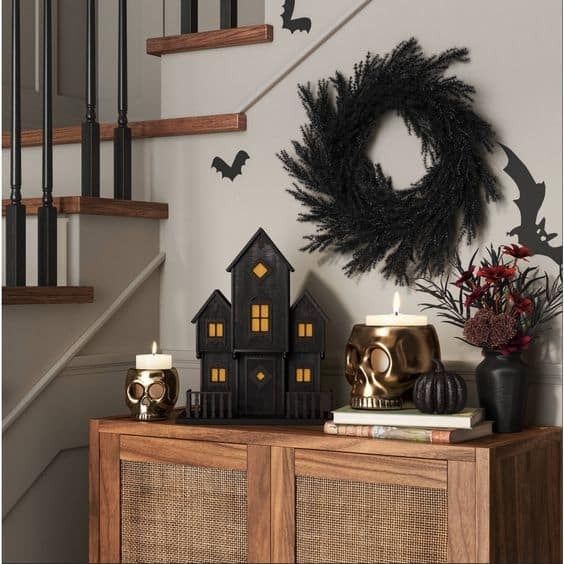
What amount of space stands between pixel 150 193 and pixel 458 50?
2.67ft

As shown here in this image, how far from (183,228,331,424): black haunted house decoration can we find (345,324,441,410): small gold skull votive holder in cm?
13

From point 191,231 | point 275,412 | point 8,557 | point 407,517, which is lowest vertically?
point 8,557

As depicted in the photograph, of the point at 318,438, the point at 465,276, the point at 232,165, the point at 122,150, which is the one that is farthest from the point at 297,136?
the point at 318,438

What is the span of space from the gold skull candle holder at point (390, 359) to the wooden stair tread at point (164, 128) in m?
0.65

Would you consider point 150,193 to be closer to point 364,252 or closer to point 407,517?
point 364,252

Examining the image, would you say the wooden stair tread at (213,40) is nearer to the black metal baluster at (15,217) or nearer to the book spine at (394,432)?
the black metal baluster at (15,217)

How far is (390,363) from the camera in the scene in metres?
1.83

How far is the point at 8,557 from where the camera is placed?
2.02 m

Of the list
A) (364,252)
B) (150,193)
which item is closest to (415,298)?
(364,252)

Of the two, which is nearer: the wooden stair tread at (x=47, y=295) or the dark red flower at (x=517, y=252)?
the dark red flower at (x=517, y=252)

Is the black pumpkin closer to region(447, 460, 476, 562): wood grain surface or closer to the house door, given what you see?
region(447, 460, 476, 562): wood grain surface

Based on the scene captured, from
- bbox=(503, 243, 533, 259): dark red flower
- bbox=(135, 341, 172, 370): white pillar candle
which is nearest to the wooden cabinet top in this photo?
bbox=(135, 341, 172, 370): white pillar candle

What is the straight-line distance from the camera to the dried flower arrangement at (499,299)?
1825 millimetres

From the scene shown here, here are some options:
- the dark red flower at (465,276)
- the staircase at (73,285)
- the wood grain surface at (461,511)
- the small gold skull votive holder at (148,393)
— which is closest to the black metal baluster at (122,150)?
the staircase at (73,285)
